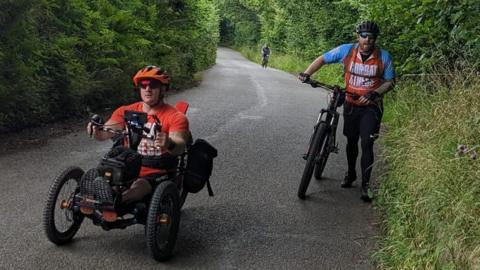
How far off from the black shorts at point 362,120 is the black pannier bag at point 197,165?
2.24 m

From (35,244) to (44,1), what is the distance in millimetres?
5784

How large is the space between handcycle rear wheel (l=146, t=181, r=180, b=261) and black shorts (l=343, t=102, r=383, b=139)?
9.47ft

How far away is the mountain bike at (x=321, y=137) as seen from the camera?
6.72 metres

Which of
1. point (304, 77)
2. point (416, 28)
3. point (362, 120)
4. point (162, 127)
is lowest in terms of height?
point (362, 120)

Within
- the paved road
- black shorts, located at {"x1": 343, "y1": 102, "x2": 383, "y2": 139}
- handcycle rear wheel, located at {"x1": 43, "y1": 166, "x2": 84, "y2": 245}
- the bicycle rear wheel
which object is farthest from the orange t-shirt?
black shorts, located at {"x1": 343, "y1": 102, "x2": 383, "y2": 139}

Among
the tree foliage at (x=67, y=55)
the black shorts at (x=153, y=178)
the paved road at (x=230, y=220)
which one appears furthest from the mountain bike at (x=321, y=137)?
the tree foliage at (x=67, y=55)

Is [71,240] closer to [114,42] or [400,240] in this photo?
[400,240]

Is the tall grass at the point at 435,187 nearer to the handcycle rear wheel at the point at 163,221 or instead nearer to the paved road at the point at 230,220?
the paved road at the point at 230,220

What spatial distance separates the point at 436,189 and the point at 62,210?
10.7ft

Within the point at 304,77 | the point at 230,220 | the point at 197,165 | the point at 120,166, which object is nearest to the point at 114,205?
the point at 120,166

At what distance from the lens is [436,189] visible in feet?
16.2

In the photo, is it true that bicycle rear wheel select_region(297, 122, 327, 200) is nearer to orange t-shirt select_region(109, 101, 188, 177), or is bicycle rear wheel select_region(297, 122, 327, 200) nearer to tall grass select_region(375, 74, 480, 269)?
tall grass select_region(375, 74, 480, 269)

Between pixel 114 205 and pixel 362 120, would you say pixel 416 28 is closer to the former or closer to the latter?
pixel 362 120

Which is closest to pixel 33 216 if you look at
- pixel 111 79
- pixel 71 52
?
pixel 71 52
